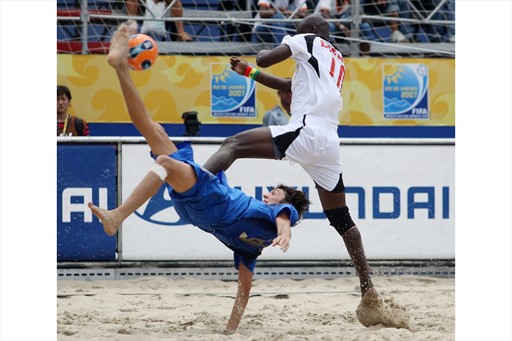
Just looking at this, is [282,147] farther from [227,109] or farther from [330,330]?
[227,109]

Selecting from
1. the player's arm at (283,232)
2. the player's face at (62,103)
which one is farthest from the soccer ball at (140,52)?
the player's face at (62,103)

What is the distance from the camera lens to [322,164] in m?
6.77

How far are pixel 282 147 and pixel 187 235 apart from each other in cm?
285

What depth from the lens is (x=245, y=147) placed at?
21.0 ft

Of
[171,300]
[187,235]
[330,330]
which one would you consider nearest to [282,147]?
[330,330]

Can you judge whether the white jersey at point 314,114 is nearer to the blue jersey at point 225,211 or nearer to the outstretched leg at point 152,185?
the blue jersey at point 225,211

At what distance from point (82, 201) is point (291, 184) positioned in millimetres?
2139

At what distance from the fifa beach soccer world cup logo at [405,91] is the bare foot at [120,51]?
6.01m

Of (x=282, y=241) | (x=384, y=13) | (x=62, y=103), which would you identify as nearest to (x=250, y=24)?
(x=384, y=13)

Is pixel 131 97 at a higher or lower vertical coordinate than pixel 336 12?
lower

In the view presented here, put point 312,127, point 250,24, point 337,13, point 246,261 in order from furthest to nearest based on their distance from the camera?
point 337,13 → point 250,24 → point 312,127 → point 246,261

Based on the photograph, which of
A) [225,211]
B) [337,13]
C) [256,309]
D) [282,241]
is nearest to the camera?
[282,241]

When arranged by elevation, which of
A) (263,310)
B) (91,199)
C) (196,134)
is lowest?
(263,310)

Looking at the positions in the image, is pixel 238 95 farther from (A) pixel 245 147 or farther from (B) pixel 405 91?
(A) pixel 245 147
